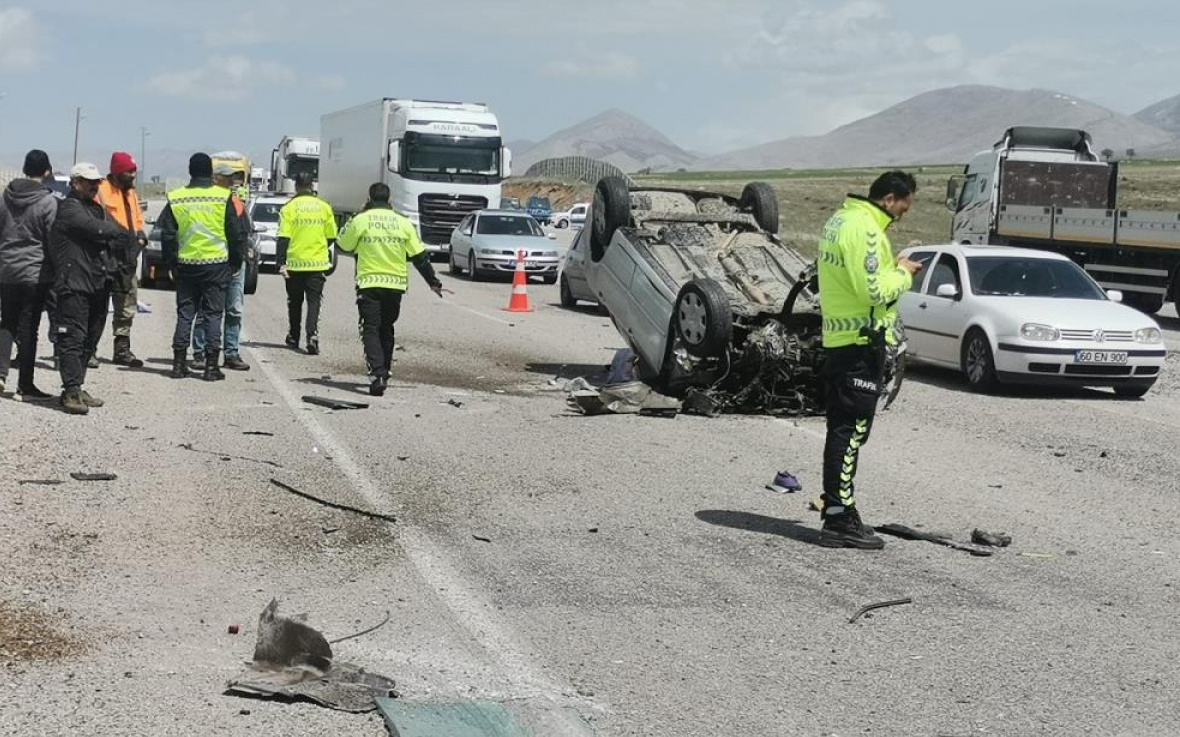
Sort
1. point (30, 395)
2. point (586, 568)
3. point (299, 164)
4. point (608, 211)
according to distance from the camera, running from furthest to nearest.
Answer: point (299, 164) < point (608, 211) < point (30, 395) < point (586, 568)

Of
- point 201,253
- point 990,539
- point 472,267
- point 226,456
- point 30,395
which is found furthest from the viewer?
point 472,267

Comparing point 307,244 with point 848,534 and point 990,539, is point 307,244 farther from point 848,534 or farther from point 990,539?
point 990,539

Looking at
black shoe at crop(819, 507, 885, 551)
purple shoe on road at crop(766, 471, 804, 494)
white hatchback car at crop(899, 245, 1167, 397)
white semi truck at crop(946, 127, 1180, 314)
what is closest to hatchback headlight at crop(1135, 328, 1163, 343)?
white hatchback car at crop(899, 245, 1167, 397)

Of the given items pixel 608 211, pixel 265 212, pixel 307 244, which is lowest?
pixel 307 244

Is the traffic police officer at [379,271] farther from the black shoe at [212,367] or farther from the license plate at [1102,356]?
the license plate at [1102,356]

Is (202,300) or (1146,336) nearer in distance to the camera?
(202,300)

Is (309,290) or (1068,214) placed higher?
(1068,214)

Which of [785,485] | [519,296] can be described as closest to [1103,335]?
[785,485]

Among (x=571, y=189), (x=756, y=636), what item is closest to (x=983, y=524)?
(x=756, y=636)

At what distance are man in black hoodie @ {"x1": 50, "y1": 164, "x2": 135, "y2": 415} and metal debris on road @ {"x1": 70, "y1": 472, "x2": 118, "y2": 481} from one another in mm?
2418

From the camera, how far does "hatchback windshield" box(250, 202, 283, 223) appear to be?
30750 millimetres

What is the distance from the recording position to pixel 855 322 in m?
7.96

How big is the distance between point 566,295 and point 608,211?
11.2 meters

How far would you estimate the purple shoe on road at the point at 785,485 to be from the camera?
9422 mm
